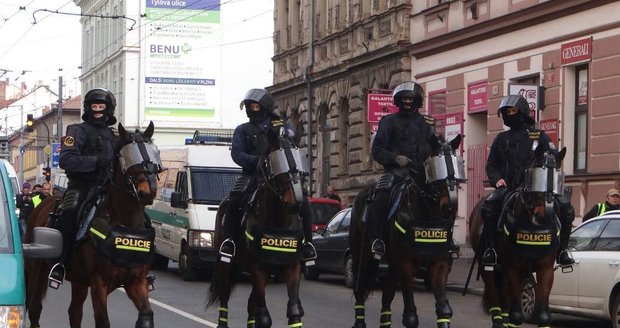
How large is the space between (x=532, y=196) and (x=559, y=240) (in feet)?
2.29

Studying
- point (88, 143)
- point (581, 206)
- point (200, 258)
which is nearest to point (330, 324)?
point (88, 143)

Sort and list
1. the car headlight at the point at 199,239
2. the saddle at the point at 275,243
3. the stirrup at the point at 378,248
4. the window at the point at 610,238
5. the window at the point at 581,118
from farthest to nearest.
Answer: the window at the point at 581,118
the car headlight at the point at 199,239
the window at the point at 610,238
the stirrup at the point at 378,248
the saddle at the point at 275,243

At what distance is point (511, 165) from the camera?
45.7 feet

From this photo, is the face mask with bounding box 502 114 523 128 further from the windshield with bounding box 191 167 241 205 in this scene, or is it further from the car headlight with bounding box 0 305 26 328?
the windshield with bounding box 191 167 241 205

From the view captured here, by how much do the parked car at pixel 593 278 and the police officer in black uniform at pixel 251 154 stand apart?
460cm

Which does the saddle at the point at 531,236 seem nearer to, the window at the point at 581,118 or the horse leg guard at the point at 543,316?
the horse leg guard at the point at 543,316

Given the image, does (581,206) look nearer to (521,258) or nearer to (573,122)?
(573,122)

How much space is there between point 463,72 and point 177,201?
12.8m

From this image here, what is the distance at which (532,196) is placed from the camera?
42.4 feet

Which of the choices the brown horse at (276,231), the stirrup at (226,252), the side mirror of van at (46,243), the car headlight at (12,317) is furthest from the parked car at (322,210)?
the car headlight at (12,317)

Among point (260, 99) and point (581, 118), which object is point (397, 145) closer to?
point (260, 99)

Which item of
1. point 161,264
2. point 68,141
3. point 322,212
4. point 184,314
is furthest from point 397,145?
point 322,212

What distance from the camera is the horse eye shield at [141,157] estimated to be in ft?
36.2

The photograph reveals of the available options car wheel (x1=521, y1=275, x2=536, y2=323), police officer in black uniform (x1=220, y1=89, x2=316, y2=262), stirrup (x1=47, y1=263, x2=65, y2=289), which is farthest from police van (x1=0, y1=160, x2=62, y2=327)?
car wheel (x1=521, y1=275, x2=536, y2=323)
